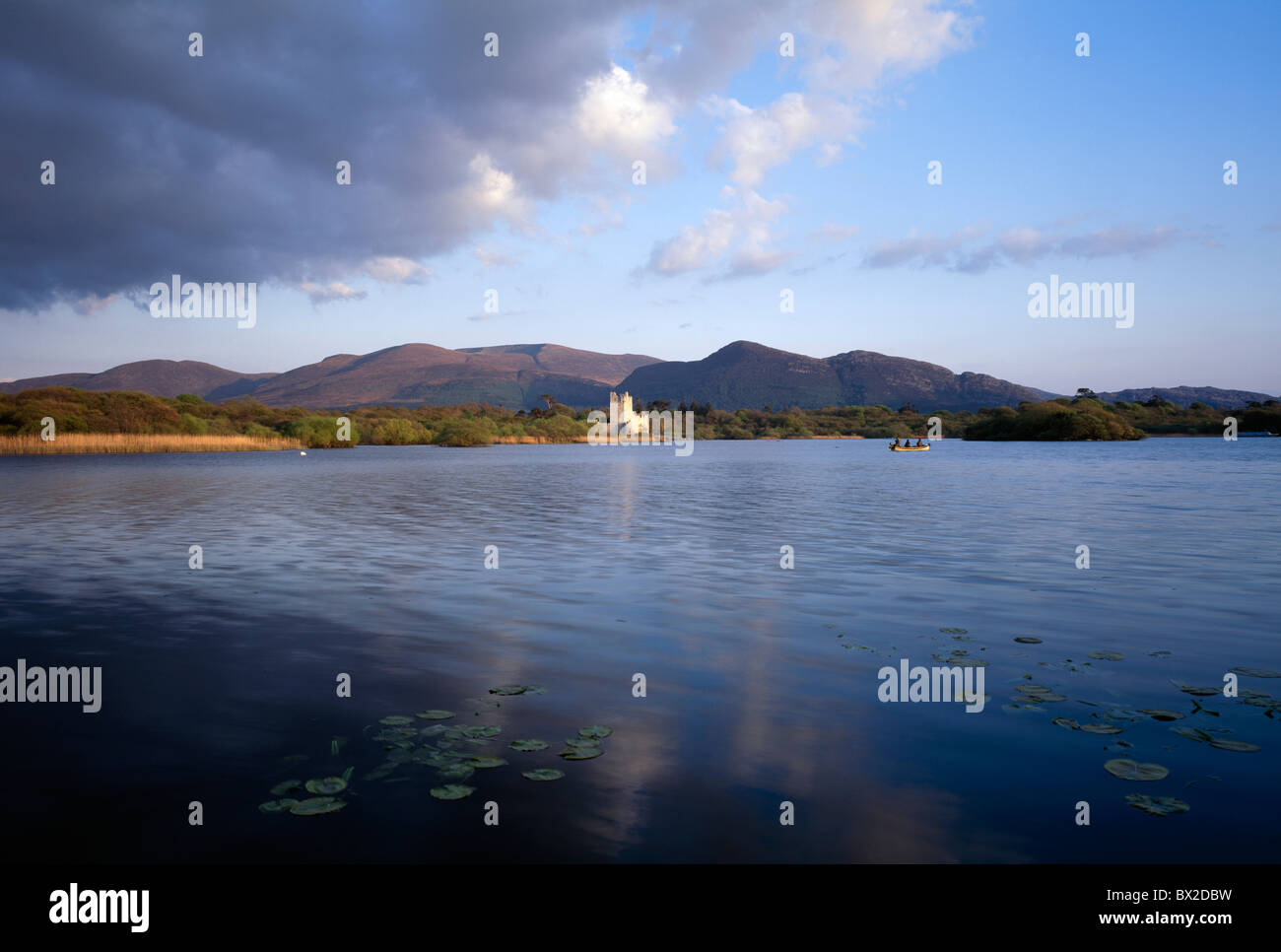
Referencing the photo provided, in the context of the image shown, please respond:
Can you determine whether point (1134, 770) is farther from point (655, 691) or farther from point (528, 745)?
point (528, 745)

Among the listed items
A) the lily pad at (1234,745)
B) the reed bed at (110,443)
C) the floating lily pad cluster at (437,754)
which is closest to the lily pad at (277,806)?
the floating lily pad cluster at (437,754)

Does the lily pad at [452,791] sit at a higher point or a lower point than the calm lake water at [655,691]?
higher

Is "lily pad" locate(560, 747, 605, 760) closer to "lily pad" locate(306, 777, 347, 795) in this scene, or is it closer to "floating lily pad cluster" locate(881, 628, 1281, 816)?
"lily pad" locate(306, 777, 347, 795)

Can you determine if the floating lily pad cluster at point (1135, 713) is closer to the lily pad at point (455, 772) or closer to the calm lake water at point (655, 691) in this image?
the calm lake water at point (655, 691)

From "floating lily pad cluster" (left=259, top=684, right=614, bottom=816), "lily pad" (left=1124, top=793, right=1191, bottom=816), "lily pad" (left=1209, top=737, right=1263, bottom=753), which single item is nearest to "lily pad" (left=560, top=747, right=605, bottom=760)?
"floating lily pad cluster" (left=259, top=684, right=614, bottom=816)
